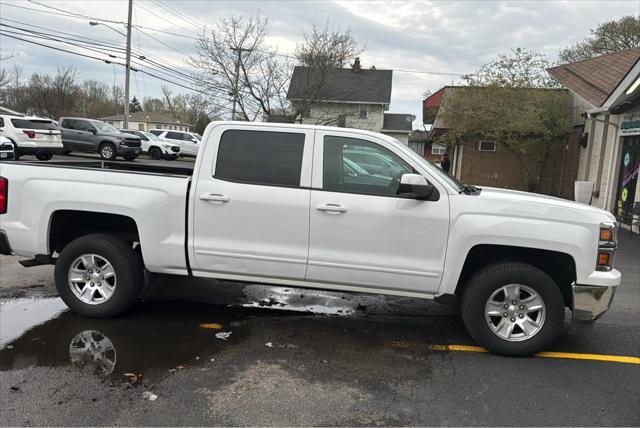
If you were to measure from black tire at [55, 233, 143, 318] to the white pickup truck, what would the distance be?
0.01 metres

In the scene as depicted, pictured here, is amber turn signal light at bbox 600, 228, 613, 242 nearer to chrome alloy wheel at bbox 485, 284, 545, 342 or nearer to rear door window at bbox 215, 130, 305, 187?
chrome alloy wheel at bbox 485, 284, 545, 342

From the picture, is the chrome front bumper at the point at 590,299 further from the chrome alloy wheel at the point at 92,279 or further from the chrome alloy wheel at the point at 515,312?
the chrome alloy wheel at the point at 92,279

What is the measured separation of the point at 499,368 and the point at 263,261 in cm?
215

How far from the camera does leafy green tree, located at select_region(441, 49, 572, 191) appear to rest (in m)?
19.9

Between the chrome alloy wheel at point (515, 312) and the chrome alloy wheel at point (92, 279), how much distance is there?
3463mm

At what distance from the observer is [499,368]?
4.09 m

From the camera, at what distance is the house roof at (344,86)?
3147 cm

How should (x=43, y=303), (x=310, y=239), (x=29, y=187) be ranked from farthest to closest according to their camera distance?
(x=43, y=303) → (x=29, y=187) → (x=310, y=239)

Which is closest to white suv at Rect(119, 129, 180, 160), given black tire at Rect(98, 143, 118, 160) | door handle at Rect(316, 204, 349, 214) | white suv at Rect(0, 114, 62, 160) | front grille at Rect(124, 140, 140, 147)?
front grille at Rect(124, 140, 140, 147)

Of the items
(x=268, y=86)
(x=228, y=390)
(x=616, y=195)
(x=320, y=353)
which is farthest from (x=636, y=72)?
(x=268, y=86)

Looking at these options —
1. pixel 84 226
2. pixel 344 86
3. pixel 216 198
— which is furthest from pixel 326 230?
pixel 344 86

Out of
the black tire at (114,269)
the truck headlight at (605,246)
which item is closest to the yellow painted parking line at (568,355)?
the truck headlight at (605,246)

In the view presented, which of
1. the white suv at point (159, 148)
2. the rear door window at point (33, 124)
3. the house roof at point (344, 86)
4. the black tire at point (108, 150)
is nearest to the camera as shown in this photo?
the rear door window at point (33, 124)

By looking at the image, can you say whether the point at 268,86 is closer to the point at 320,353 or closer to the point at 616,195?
the point at 616,195
